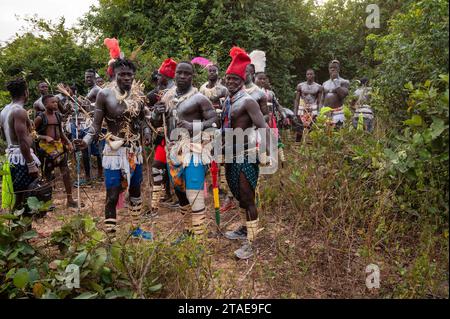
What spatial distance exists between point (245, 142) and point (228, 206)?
1.77m

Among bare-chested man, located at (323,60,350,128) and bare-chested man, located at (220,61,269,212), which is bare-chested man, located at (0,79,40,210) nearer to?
bare-chested man, located at (220,61,269,212)

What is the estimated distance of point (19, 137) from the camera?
424cm

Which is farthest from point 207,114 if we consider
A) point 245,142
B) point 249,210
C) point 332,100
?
point 332,100

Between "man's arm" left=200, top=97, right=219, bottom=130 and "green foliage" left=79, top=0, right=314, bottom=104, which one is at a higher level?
"green foliage" left=79, top=0, right=314, bottom=104

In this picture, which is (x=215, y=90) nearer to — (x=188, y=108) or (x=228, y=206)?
(x=228, y=206)

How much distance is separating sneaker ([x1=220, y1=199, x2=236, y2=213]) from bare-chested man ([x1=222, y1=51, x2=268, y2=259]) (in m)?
1.47

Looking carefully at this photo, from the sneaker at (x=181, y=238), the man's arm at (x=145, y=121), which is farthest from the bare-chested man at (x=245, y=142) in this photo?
the man's arm at (x=145, y=121)

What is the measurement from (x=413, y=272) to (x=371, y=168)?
5.25ft

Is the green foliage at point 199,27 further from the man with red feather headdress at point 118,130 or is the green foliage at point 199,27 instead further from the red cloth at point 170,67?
the man with red feather headdress at point 118,130

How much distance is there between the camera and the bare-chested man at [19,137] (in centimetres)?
424

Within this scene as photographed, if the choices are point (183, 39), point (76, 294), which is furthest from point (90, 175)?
point (76, 294)

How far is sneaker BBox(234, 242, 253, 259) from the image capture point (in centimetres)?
396

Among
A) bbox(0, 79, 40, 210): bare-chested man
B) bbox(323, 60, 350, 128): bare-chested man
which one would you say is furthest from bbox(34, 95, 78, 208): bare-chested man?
bbox(323, 60, 350, 128): bare-chested man

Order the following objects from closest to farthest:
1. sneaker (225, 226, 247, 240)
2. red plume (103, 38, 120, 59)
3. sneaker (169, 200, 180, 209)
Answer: red plume (103, 38, 120, 59) → sneaker (225, 226, 247, 240) → sneaker (169, 200, 180, 209)
